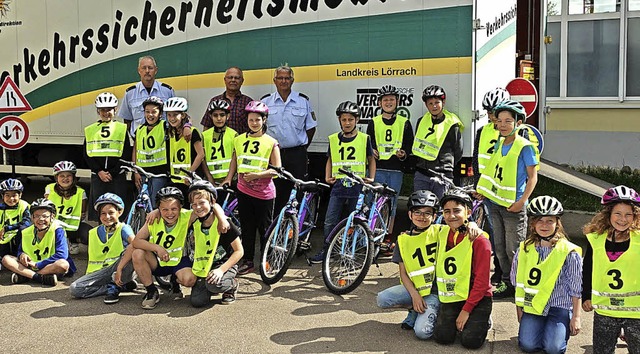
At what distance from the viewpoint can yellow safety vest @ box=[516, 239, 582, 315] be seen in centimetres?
521

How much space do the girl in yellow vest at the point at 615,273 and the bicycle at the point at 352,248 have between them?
2.06m

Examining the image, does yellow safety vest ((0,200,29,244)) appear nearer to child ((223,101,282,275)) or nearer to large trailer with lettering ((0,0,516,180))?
child ((223,101,282,275))

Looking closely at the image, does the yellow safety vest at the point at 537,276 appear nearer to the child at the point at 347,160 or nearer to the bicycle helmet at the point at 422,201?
the bicycle helmet at the point at 422,201

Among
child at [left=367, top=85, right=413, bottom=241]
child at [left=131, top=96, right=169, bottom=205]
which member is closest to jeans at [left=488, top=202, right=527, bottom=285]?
child at [left=367, top=85, right=413, bottom=241]

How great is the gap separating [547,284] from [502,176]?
143cm

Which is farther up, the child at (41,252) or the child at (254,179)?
the child at (254,179)

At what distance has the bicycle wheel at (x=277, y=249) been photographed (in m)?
6.95

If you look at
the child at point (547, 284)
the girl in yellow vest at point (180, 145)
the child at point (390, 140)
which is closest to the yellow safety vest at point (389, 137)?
the child at point (390, 140)

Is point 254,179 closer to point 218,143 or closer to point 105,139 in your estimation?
point 218,143

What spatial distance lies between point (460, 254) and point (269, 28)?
4.57 meters

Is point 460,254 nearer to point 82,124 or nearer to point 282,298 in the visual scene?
point 282,298

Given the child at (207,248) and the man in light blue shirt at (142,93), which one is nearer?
the child at (207,248)

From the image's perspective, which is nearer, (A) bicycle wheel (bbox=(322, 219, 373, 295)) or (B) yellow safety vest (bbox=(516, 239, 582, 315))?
(B) yellow safety vest (bbox=(516, 239, 582, 315))

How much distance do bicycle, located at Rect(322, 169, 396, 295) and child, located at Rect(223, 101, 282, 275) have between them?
2.72 ft
